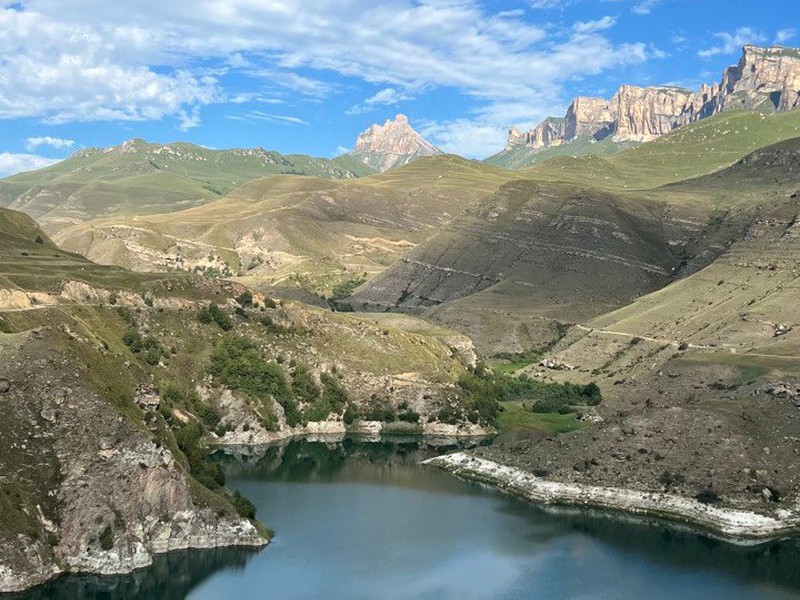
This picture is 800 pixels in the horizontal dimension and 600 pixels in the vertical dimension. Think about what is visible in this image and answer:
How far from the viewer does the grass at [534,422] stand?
160625 millimetres

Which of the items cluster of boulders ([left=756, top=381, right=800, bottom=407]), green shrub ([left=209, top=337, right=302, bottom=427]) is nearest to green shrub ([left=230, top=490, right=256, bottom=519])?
green shrub ([left=209, top=337, right=302, bottom=427])

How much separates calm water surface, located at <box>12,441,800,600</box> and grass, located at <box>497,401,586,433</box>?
34.7m

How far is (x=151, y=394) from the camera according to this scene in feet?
350

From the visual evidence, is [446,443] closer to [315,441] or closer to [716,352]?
[315,441]

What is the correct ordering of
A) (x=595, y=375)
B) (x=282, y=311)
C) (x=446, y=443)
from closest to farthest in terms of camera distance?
(x=446, y=443), (x=282, y=311), (x=595, y=375)

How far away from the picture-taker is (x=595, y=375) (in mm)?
195375

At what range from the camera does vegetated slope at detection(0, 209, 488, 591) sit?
8862cm

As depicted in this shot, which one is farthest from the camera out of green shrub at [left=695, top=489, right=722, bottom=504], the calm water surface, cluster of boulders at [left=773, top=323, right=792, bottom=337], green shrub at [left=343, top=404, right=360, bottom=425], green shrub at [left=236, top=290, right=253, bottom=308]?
cluster of boulders at [left=773, top=323, right=792, bottom=337]

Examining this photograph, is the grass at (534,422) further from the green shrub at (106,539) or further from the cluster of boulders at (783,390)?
the green shrub at (106,539)

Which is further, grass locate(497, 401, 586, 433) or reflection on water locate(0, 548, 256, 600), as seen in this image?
grass locate(497, 401, 586, 433)

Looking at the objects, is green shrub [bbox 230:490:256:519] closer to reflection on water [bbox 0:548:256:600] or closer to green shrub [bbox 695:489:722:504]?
reflection on water [bbox 0:548:256:600]

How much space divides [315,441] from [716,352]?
242 feet

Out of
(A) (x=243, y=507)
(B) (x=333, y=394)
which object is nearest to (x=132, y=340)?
(B) (x=333, y=394)

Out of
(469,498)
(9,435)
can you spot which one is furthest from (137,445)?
(469,498)
